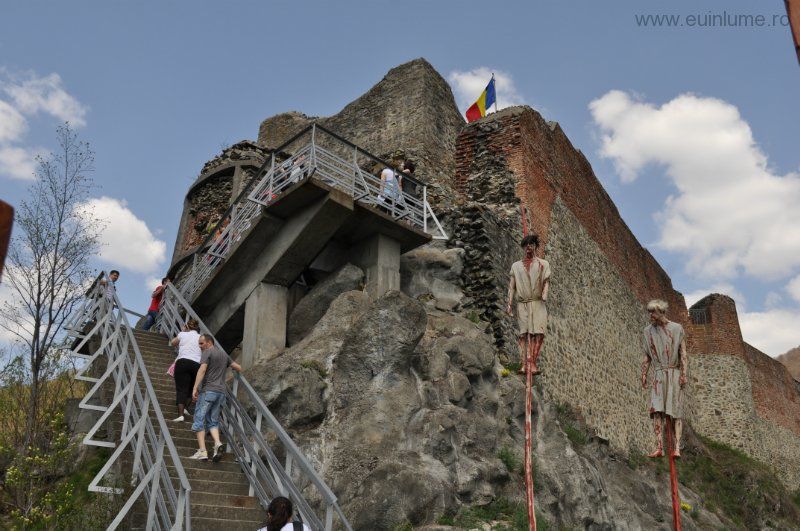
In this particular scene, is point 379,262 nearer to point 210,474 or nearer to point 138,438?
point 210,474

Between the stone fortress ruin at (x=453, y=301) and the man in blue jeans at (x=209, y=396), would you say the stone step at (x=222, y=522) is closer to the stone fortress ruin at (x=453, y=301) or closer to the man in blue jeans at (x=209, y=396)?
the man in blue jeans at (x=209, y=396)

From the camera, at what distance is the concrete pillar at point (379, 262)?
39.2 ft

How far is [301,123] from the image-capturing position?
2328 cm

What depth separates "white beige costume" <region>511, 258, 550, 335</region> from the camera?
291 inches

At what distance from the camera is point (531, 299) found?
748cm

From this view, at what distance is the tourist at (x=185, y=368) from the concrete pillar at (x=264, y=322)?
214 centimetres

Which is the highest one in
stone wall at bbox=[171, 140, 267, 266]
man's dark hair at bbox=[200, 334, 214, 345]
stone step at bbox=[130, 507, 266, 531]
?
stone wall at bbox=[171, 140, 267, 266]

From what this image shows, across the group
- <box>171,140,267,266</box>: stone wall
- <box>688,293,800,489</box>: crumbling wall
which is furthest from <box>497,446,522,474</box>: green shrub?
<box>688,293,800,489</box>: crumbling wall

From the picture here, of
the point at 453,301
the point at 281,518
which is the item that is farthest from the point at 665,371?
the point at 453,301

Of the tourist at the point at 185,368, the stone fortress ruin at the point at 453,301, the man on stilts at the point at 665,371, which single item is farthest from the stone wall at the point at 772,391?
the tourist at the point at 185,368

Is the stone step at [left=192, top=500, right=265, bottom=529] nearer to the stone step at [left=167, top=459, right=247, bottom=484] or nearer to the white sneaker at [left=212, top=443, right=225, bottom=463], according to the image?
the stone step at [left=167, top=459, right=247, bottom=484]

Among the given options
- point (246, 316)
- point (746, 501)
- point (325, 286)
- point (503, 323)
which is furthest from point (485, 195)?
point (746, 501)

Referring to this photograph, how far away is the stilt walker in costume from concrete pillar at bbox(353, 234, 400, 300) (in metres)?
4.56

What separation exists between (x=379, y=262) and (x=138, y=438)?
551 cm
